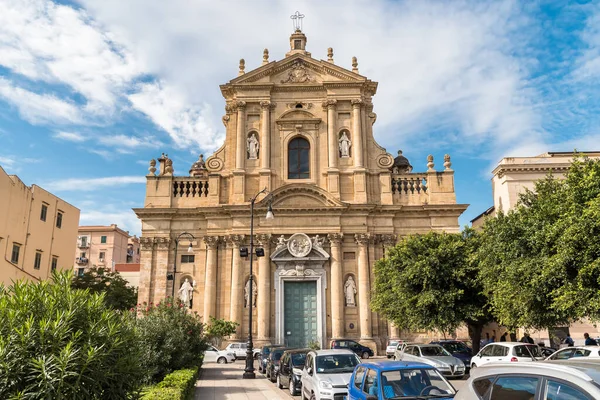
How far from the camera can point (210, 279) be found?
1201 inches

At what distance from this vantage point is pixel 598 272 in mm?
13180

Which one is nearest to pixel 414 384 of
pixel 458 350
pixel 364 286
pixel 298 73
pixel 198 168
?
pixel 458 350

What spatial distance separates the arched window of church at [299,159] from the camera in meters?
32.9

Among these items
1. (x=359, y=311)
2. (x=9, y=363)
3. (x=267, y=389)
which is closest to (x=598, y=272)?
(x=267, y=389)

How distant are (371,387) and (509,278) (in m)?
8.59

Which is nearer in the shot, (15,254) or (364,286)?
(364,286)

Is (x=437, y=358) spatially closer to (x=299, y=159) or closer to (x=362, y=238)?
(x=362, y=238)

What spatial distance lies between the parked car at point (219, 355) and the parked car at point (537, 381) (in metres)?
23.4

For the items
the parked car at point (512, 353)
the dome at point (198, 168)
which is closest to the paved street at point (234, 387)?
the parked car at point (512, 353)

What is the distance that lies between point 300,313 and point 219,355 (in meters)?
5.55

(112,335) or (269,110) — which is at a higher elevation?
(269,110)

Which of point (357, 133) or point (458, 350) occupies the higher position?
point (357, 133)

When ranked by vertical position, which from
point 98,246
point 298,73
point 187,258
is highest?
point 298,73

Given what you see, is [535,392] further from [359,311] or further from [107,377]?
[359,311]
